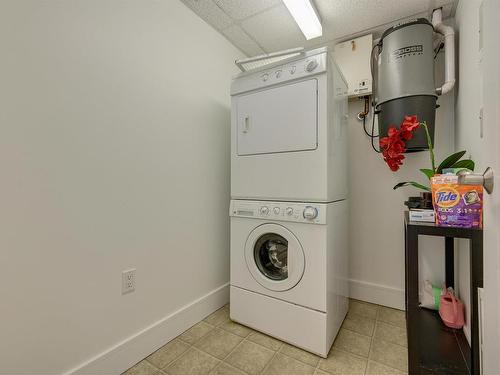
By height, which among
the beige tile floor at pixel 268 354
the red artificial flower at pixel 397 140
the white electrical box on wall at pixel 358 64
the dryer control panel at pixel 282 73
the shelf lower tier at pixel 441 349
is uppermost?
the white electrical box on wall at pixel 358 64

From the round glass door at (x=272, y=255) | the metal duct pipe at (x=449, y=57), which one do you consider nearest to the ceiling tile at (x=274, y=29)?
the metal duct pipe at (x=449, y=57)

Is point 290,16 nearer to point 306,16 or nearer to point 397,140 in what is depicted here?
point 306,16

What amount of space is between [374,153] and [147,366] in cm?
215

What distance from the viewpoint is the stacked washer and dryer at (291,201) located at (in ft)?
4.26

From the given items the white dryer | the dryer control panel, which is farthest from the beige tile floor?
the dryer control panel

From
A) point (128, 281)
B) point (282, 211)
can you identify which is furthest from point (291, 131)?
point (128, 281)

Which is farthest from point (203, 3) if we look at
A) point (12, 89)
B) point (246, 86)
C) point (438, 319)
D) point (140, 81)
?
point (438, 319)

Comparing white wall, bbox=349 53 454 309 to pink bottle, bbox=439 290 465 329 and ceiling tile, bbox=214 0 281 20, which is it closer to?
pink bottle, bbox=439 290 465 329

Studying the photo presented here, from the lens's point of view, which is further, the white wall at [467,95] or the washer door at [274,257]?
the washer door at [274,257]

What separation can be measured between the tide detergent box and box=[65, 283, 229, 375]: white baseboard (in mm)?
1529

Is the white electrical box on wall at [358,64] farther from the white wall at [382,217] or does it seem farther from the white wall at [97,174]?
the white wall at [97,174]

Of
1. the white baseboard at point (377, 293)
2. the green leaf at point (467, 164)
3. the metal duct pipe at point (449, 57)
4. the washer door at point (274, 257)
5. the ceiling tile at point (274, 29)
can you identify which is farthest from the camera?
the white baseboard at point (377, 293)

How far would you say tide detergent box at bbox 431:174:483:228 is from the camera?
0.92 metres

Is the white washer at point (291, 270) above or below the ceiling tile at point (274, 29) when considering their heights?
below
